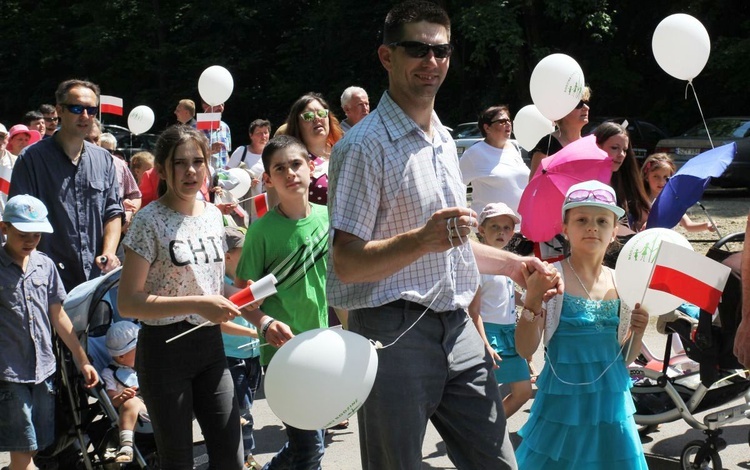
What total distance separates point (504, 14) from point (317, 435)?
884 inches

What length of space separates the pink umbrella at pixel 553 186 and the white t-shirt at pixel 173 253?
2.24 m

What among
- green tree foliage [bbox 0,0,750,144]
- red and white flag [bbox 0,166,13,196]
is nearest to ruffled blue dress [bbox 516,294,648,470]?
red and white flag [bbox 0,166,13,196]

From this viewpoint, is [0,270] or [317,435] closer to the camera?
[317,435]

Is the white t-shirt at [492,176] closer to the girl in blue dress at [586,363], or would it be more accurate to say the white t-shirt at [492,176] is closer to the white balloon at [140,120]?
the girl in blue dress at [586,363]

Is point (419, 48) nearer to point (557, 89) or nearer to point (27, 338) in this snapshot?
point (27, 338)

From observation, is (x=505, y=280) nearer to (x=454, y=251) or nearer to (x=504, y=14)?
(x=454, y=251)

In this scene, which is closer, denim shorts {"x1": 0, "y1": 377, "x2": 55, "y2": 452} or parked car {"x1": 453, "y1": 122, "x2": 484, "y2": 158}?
denim shorts {"x1": 0, "y1": 377, "x2": 55, "y2": 452}

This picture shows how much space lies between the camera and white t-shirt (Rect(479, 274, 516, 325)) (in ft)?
20.0

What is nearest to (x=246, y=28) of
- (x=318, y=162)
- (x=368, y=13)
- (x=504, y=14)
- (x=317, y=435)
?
(x=368, y=13)

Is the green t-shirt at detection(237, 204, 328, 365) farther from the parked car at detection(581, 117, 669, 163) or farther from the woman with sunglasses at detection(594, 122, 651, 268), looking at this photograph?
the parked car at detection(581, 117, 669, 163)

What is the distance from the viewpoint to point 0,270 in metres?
5.20

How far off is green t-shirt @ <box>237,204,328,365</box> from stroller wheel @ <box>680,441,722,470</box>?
2111 millimetres

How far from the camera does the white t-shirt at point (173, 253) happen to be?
13.9 feet

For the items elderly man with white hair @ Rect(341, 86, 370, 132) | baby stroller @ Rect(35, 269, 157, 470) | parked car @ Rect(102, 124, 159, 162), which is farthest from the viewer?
parked car @ Rect(102, 124, 159, 162)
